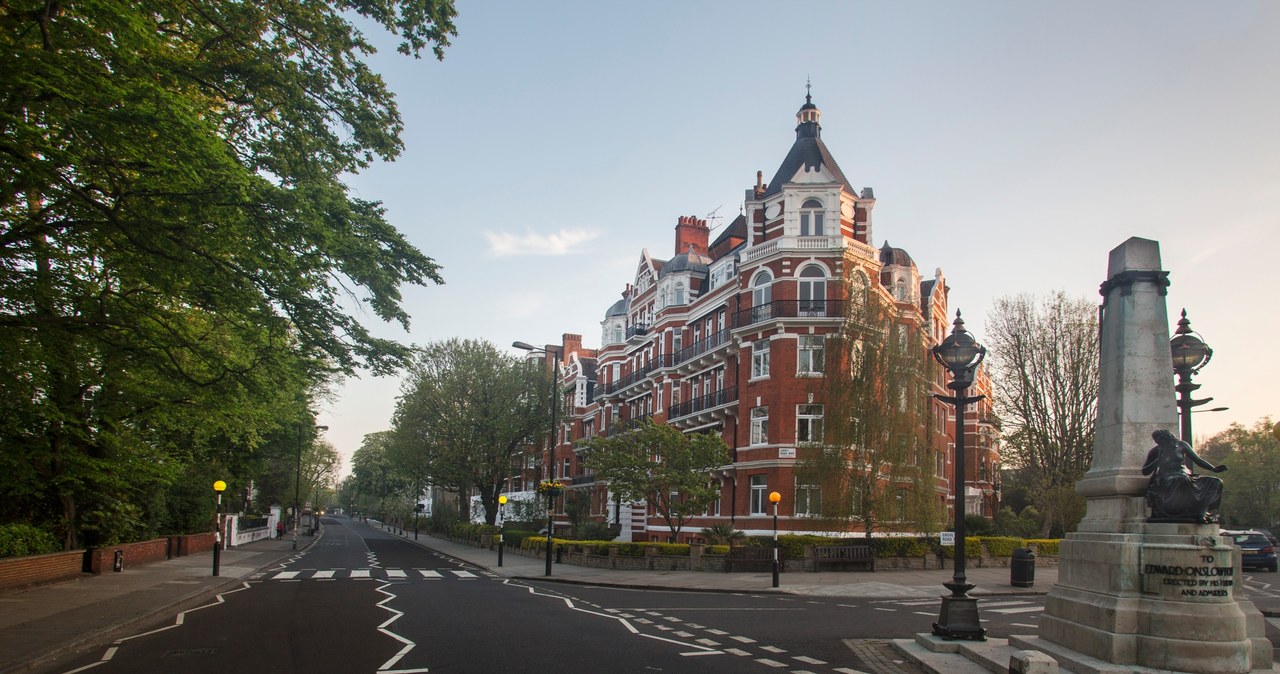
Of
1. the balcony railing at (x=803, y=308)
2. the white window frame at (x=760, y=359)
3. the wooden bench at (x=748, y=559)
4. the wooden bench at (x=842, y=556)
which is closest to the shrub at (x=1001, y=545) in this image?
the wooden bench at (x=842, y=556)

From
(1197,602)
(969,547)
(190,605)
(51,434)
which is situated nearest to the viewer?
(1197,602)

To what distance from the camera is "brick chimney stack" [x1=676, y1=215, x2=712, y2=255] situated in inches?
2093

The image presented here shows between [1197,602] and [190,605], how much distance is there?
62.4 ft

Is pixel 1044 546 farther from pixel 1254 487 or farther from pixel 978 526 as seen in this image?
pixel 1254 487

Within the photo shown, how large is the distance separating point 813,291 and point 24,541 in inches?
1201

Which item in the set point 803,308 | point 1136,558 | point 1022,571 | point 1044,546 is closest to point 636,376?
point 803,308

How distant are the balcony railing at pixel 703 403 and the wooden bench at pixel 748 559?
37.9 feet

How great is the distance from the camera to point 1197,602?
349 inches

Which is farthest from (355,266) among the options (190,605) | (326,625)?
(190,605)

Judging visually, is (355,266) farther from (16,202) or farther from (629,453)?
(629,453)

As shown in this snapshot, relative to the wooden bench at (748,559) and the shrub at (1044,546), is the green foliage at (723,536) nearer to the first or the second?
the wooden bench at (748,559)

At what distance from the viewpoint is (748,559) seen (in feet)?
98.1

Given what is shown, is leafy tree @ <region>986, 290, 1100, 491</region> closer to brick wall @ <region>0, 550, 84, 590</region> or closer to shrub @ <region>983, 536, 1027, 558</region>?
shrub @ <region>983, 536, 1027, 558</region>

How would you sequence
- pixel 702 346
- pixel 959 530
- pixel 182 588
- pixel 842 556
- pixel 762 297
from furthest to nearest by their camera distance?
pixel 702 346
pixel 762 297
pixel 842 556
pixel 182 588
pixel 959 530
